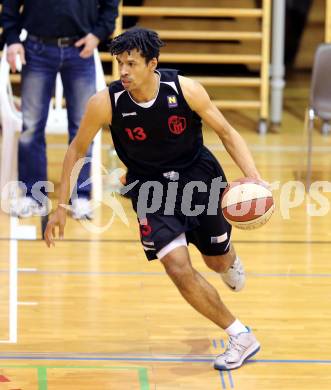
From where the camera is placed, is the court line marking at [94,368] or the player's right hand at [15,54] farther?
the player's right hand at [15,54]

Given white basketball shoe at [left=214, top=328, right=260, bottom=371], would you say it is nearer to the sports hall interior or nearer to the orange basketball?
the sports hall interior

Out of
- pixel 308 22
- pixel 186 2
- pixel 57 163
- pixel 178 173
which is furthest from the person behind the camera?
pixel 308 22

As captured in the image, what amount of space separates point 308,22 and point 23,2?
22.2 ft

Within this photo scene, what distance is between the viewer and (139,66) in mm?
5035

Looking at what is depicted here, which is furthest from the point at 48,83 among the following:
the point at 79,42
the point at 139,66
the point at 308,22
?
the point at 308,22

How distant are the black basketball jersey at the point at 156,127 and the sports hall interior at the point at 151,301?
39.3 inches

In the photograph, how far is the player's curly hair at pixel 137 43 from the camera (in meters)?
5.00

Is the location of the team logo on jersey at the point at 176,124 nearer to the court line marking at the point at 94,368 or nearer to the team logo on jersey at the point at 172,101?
the team logo on jersey at the point at 172,101

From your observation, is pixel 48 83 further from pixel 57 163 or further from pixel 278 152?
pixel 278 152

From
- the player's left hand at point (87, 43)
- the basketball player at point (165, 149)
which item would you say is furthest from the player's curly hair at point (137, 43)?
the player's left hand at point (87, 43)

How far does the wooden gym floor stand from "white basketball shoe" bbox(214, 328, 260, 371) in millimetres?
44

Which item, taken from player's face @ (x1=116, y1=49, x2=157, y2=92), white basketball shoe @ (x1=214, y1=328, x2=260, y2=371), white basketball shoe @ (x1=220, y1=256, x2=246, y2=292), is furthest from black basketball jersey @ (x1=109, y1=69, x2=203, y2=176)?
white basketball shoe @ (x1=214, y1=328, x2=260, y2=371)

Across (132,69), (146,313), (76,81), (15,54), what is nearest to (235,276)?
(146,313)

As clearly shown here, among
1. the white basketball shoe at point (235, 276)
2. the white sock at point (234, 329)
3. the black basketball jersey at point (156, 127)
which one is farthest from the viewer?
the white basketball shoe at point (235, 276)
